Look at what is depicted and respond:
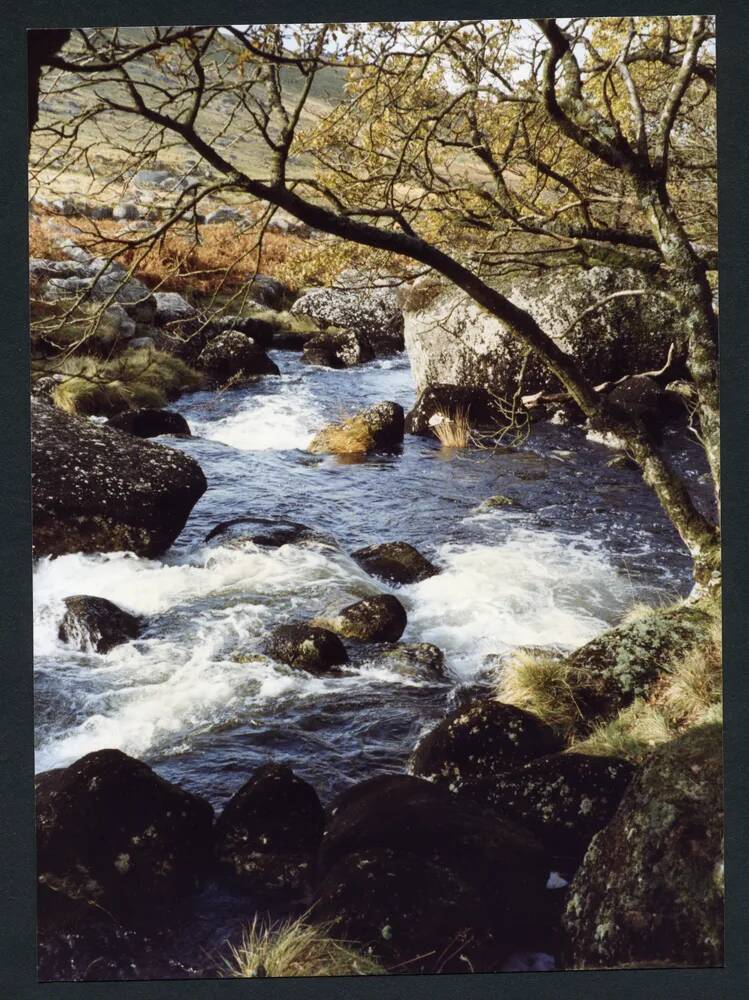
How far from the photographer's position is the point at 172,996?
293 centimetres

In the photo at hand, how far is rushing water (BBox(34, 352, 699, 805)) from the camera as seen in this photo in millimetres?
3166

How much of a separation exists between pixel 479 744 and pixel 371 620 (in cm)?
66

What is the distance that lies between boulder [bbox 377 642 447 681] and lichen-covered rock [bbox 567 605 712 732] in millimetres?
508

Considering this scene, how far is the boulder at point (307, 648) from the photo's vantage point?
337 cm

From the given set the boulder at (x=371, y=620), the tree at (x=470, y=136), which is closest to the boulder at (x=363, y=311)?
the tree at (x=470, y=136)

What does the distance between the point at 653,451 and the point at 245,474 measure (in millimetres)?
1774

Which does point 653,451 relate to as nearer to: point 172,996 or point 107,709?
point 107,709

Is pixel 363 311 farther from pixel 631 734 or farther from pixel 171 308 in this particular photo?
pixel 631 734

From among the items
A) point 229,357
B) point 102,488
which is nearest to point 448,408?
point 229,357

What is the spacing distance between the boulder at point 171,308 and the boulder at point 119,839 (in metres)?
1.78

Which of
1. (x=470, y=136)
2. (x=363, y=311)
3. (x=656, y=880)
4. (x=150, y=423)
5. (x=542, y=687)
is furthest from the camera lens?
(x=363, y=311)

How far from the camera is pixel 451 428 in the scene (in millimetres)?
4422

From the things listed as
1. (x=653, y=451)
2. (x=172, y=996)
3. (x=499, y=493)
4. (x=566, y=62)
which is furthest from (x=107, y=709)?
(x=566, y=62)

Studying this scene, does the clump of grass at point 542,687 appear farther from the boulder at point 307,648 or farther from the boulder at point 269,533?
the boulder at point 269,533
